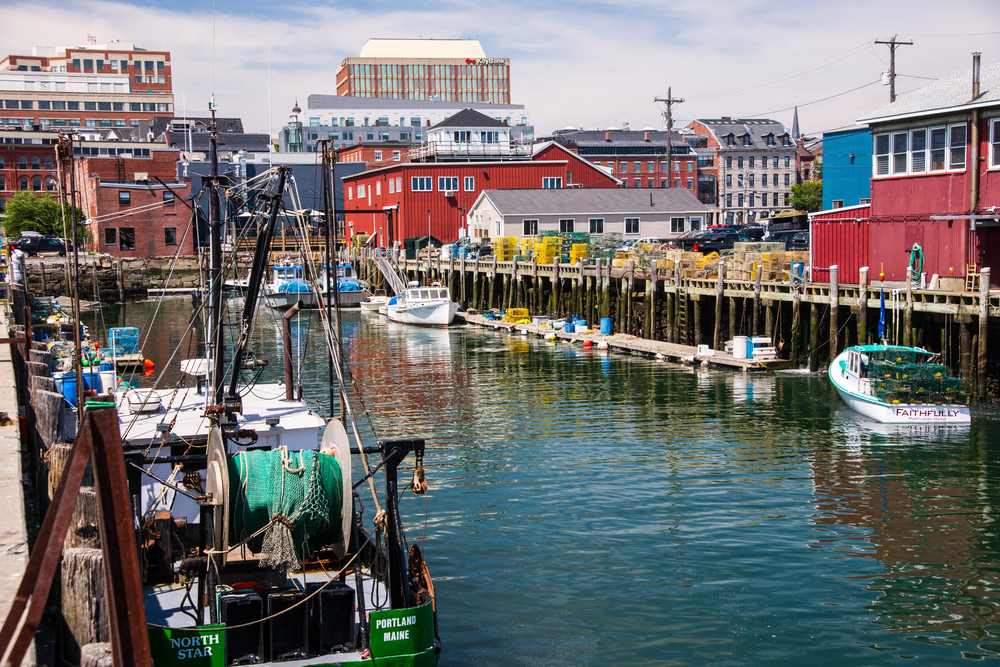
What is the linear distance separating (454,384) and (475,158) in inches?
2158

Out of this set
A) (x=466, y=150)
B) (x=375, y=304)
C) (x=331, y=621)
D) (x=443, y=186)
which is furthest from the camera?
(x=466, y=150)

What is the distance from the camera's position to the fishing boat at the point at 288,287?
218 ft

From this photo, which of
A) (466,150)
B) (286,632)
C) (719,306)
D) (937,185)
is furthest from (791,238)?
(286,632)

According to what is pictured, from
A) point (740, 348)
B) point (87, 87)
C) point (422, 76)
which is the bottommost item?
point (740, 348)

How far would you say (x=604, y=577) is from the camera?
15383mm

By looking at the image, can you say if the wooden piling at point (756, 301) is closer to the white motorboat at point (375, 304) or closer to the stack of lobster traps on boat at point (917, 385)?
the stack of lobster traps on boat at point (917, 385)

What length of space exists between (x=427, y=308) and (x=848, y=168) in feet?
84.5

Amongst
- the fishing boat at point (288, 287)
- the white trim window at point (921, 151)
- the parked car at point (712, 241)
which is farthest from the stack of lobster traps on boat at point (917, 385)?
the fishing boat at point (288, 287)

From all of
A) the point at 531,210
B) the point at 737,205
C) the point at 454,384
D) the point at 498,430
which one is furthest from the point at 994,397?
the point at 737,205

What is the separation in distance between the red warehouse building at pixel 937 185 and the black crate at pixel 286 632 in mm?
26568

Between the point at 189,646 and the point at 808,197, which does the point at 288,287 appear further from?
the point at 808,197

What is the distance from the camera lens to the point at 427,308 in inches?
2261

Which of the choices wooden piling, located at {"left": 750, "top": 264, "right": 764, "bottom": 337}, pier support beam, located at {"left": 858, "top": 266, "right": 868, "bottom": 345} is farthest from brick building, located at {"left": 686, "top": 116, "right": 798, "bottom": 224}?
pier support beam, located at {"left": 858, "top": 266, "right": 868, "bottom": 345}

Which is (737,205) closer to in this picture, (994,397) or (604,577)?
(994,397)
